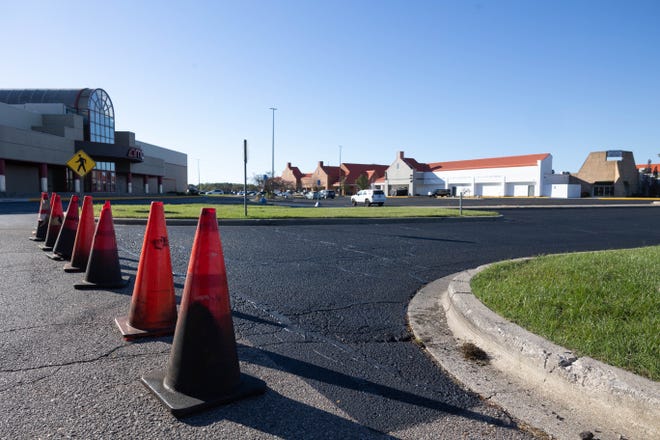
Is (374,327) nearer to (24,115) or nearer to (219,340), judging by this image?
(219,340)

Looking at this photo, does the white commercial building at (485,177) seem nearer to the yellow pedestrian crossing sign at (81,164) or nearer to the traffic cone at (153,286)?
the yellow pedestrian crossing sign at (81,164)

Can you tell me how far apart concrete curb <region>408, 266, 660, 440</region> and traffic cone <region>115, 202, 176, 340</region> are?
2380mm

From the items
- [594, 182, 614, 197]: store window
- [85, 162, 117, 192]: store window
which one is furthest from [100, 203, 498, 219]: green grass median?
[594, 182, 614, 197]: store window

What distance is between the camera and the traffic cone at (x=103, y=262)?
541cm

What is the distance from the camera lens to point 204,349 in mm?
2754

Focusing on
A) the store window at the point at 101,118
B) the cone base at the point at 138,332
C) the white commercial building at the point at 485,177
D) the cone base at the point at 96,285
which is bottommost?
the cone base at the point at 138,332

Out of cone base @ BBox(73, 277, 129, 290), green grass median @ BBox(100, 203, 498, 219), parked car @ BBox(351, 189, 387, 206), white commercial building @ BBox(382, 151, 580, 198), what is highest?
white commercial building @ BBox(382, 151, 580, 198)

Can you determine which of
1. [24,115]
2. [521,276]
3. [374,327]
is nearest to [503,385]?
[374,327]

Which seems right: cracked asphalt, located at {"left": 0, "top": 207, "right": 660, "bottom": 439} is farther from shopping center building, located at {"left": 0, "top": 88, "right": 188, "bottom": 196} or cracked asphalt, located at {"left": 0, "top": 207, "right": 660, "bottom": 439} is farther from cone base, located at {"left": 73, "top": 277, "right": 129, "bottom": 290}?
shopping center building, located at {"left": 0, "top": 88, "right": 188, "bottom": 196}

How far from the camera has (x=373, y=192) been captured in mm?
34750

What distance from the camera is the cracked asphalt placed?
2469 millimetres

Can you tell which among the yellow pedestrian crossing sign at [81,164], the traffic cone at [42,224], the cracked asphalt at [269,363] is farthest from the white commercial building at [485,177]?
the cracked asphalt at [269,363]

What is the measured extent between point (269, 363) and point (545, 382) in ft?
6.52

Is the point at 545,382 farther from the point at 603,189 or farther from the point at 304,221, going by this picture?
the point at 603,189
